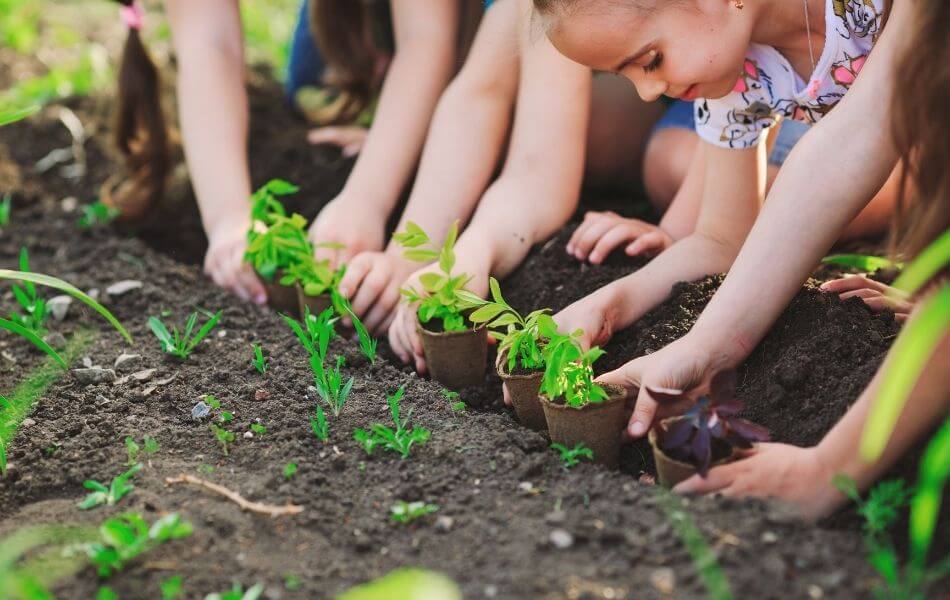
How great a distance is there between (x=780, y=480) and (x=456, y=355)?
820 millimetres

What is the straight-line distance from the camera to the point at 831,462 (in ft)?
5.17

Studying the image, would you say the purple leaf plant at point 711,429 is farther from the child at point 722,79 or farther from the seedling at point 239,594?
the seedling at point 239,594

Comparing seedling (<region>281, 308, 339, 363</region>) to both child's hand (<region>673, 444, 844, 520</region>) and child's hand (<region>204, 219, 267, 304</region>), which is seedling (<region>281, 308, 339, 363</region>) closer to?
child's hand (<region>204, 219, 267, 304</region>)

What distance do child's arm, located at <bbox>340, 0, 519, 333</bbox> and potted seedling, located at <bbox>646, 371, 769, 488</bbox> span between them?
4.01ft

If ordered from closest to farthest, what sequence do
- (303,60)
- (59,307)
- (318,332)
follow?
(318,332), (59,307), (303,60)

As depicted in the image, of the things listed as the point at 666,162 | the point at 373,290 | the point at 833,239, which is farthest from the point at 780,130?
the point at 373,290

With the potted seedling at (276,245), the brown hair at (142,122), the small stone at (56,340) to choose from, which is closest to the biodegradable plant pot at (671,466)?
the potted seedling at (276,245)

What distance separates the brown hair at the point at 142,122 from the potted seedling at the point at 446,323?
1.42 meters

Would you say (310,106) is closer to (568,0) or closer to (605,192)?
(605,192)

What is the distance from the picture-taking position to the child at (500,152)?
8.55ft

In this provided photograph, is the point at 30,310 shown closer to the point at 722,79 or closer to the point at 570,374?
the point at 570,374

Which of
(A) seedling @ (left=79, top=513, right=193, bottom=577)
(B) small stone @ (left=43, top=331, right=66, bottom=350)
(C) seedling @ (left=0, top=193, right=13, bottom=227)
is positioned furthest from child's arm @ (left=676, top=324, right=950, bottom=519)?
(C) seedling @ (left=0, top=193, right=13, bottom=227)

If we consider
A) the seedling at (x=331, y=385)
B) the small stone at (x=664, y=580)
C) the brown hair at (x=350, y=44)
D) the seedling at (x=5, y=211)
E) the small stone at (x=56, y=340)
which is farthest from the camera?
the brown hair at (x=350, y=44)

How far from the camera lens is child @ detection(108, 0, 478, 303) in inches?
113
